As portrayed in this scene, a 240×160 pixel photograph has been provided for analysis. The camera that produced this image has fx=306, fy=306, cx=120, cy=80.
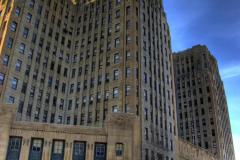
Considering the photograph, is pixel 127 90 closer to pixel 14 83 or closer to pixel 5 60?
pixel 14 83

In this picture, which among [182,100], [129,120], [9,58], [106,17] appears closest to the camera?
[129,120]

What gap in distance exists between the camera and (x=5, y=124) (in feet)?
139

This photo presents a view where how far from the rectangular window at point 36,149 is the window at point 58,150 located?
5.82ft

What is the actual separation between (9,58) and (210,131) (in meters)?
77.7

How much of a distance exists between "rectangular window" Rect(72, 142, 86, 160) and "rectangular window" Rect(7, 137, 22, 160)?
7591 millimetres

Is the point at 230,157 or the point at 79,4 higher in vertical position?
the point at 79,4

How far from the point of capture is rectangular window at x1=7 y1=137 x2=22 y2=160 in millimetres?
41562

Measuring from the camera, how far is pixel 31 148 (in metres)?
42.6

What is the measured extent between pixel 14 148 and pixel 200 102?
90655mm

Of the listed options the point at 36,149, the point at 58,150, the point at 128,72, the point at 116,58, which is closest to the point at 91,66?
the point at 116,58

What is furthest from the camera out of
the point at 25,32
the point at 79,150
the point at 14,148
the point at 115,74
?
the point at 25,32

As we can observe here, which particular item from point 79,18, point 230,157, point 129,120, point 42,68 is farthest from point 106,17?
point 230,157

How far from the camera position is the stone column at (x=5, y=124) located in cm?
4100

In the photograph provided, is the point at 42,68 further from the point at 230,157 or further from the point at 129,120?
the point at 230,157
